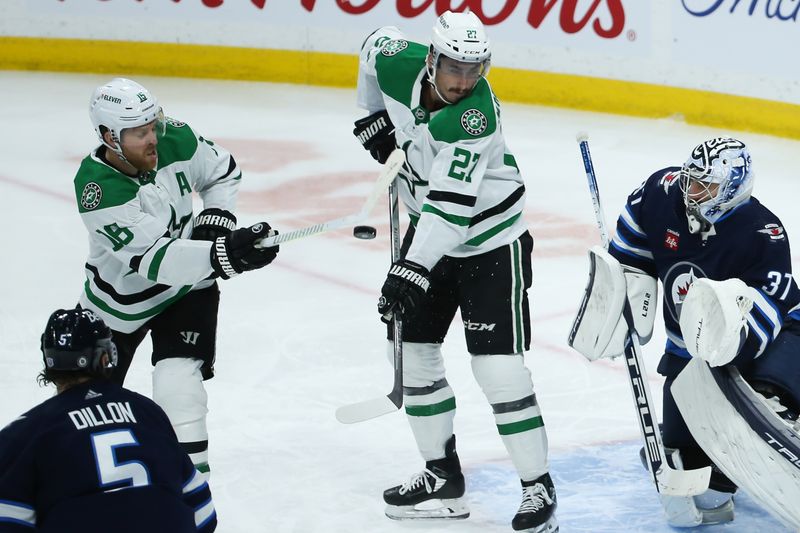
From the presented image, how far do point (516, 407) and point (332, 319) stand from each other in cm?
162

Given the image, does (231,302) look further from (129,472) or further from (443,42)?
(129,472)

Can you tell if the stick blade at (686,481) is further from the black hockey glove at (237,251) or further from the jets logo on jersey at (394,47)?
the jets logo on jersey at (394,47)

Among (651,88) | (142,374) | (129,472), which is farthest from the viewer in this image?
(651,88)

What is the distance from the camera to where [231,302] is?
474 cm

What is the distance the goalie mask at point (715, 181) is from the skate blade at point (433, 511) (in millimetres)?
895

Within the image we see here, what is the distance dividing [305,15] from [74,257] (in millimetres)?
3614

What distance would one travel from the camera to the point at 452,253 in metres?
3.09

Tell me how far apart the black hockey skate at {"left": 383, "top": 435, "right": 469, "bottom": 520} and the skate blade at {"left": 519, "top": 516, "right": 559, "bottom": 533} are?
0.20 metres

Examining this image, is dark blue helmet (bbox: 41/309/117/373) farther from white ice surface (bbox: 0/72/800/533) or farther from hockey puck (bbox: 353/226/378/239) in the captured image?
white ice surface (bbox: 0/72/800/533)

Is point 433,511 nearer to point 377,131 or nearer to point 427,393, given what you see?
point 427,393

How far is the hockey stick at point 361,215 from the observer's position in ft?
9.46

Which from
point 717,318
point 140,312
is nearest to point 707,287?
point 717,318

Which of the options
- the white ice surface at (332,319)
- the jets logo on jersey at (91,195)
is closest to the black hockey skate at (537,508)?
the white ice surface at (332,319)

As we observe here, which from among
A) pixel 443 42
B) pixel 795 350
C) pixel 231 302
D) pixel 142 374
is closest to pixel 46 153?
pixel 231 302
